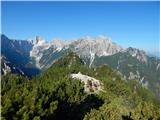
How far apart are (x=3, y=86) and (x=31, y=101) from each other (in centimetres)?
913

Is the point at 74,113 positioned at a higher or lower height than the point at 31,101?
lower

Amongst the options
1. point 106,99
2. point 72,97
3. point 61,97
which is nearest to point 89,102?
point 106,99

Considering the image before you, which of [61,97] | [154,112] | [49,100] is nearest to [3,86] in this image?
[49,100]

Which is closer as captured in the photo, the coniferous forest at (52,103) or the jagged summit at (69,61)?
the coniferous forest at (52,103)

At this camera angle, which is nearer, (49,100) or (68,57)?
(49,100)

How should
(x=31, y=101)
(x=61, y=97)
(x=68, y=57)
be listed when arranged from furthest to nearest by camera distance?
(x=68, y=57), (x=61, y=97), (x=31, y=101)

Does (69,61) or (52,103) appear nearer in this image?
(52,103)

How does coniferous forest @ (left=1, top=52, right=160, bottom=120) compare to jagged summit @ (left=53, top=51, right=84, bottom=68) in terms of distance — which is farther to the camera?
jagged summit @ (left=53, top=51, right=84, bottom=68)

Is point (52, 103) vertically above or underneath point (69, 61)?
above

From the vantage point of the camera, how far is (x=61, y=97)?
65562mm

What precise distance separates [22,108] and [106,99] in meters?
51.1

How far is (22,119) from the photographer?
157 ft

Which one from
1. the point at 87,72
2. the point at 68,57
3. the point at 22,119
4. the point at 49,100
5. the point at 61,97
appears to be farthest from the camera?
the point at 68,57

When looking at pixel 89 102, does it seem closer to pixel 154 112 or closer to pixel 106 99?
pixel 106 99
